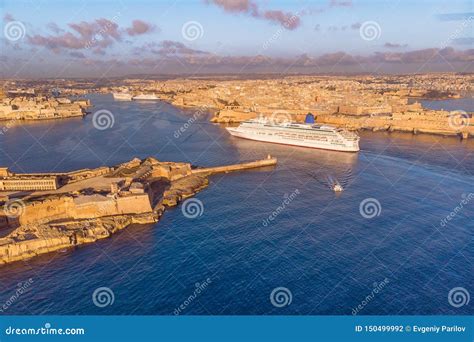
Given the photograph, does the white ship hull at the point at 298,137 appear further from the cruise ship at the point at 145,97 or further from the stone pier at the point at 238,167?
the cruise ship at the point at 145,97

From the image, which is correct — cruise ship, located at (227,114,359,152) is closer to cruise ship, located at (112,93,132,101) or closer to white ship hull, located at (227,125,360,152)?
white ship hull, located at (227,125,360,152)

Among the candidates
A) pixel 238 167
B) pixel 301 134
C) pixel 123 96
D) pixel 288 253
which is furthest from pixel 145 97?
pixel 288 253

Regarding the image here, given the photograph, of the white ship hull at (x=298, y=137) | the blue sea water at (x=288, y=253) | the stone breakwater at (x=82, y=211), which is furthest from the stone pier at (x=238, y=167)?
the white ship hull at (x=298, y=137)

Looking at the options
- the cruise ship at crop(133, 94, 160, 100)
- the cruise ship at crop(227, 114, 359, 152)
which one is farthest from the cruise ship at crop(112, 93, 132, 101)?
the cruise ship at crop(227, 114, 359, 152)

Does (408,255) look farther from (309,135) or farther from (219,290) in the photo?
(309,135)

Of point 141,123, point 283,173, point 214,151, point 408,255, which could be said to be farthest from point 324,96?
point 408,255
